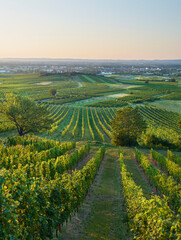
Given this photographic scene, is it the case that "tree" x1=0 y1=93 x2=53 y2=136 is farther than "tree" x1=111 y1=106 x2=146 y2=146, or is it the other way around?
"tree" x1=111 y1=106 x2=146 y2=146

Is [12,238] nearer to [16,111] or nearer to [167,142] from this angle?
[16,111]

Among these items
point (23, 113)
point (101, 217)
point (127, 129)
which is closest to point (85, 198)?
point (101, 217)

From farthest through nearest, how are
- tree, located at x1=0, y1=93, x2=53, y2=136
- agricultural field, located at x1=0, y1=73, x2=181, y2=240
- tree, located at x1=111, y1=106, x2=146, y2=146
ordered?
tree, located at x1=111, y1=106, x2=146, y2=146
tree, located at x1=0, y1=93, x2=53, y2=136
agricultural field, located at x1=0, y1=73, x2=181, y2=240

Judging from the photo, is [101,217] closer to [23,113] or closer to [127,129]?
[23,113]

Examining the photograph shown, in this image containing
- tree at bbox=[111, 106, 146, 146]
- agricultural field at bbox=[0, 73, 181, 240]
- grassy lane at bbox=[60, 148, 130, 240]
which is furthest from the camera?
tree at bbox=[111, 106, 146, 146]

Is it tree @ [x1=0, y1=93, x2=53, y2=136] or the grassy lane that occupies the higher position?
tree @ [x1=0, y1=93, x2=53, y2=136]

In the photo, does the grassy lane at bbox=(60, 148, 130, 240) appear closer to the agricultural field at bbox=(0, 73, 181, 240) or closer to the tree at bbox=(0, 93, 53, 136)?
the agricultural field at bbox=(0, 73, 181, 240)

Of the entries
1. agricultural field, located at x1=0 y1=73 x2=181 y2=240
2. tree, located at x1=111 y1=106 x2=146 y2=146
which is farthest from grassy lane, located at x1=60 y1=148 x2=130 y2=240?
tree, located at x1=111 y1=106 x2=146 y2=146
